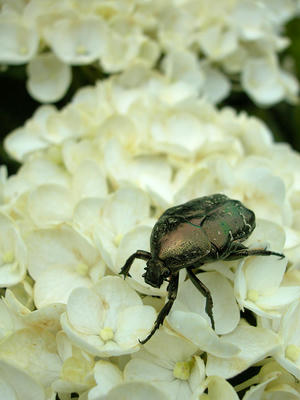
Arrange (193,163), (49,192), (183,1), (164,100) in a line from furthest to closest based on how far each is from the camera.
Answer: (183,1)
(164,100)
(193,163)
(49,192)

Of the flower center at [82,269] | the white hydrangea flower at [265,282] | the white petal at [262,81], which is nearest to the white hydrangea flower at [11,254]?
the flower center at [82,269]

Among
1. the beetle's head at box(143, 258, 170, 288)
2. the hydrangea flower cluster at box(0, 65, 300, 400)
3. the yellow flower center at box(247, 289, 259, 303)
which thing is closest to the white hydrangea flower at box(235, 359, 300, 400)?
the hydrangea flower cluster at box(0, 65, 300, 400)

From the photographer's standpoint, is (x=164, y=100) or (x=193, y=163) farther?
(x=164, y=100)

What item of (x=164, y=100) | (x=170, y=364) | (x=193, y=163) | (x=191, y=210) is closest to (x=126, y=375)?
(x=170, y=364)

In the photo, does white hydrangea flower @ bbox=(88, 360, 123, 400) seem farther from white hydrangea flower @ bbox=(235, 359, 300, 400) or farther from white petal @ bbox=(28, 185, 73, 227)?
white petal @ bbox=(28, 185, 73, 227)

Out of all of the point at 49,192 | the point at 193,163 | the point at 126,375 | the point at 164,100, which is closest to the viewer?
the point at 126,375

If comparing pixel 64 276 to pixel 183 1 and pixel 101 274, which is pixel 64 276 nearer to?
pixel 101 274

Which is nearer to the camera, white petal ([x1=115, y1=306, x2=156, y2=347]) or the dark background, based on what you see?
white petal ([x1=115, y1=306, x2=156, y2=347])
